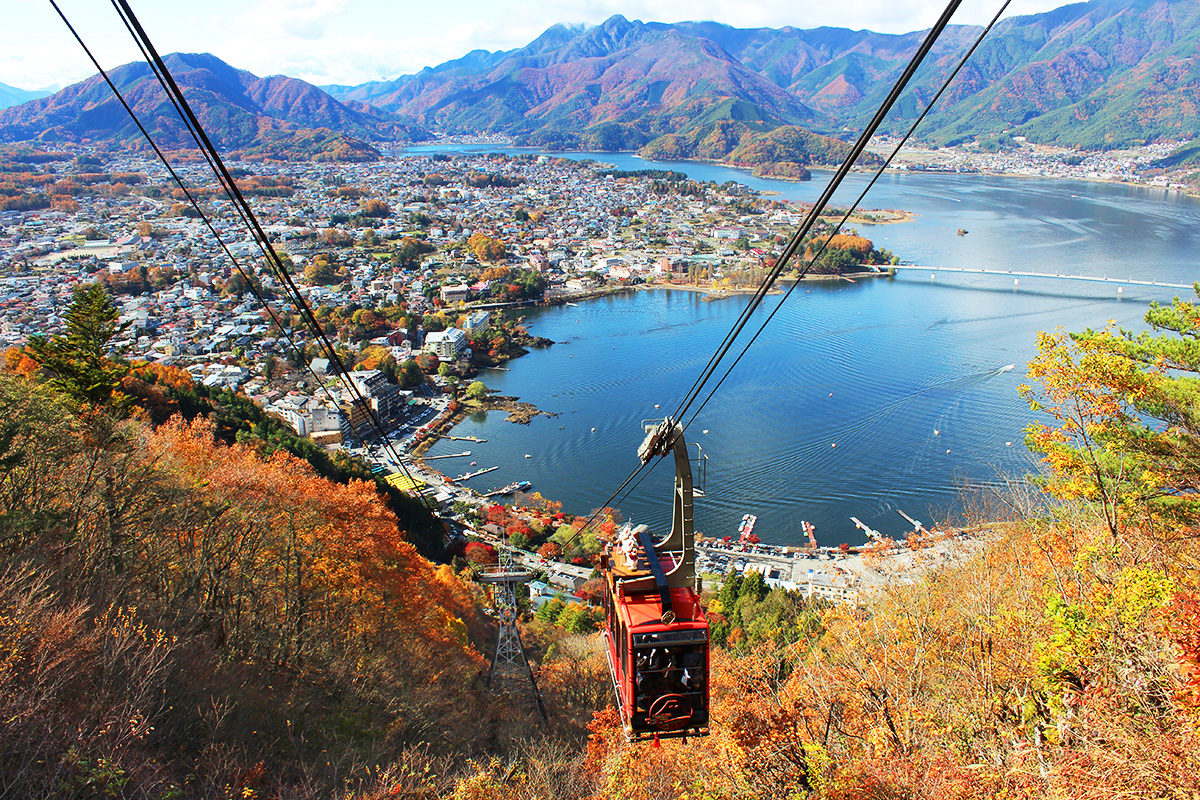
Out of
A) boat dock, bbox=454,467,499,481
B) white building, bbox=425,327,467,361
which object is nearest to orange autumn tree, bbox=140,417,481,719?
boat dock, bbox=454,467,499,481

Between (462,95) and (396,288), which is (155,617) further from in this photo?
(462,95)

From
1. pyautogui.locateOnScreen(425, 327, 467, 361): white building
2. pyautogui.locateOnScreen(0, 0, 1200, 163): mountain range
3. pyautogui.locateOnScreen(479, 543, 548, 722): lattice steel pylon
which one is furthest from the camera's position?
pyautogui.locateOnScreen(0, 0, 1200, 163): mountain range

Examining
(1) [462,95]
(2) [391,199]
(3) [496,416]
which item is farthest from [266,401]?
(1) [462,95]

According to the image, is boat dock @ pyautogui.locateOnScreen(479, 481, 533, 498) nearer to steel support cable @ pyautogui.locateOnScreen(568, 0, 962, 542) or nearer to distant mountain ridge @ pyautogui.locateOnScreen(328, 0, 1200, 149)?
steel support cable @ pyautogui.locateOnScreen(568, 0, 962, 542)

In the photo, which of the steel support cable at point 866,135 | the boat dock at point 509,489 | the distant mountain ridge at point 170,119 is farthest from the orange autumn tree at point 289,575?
the distant mountain ridge at point 170,119

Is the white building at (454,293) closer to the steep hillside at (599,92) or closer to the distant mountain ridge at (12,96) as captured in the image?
the steep hillside at (599,92)
